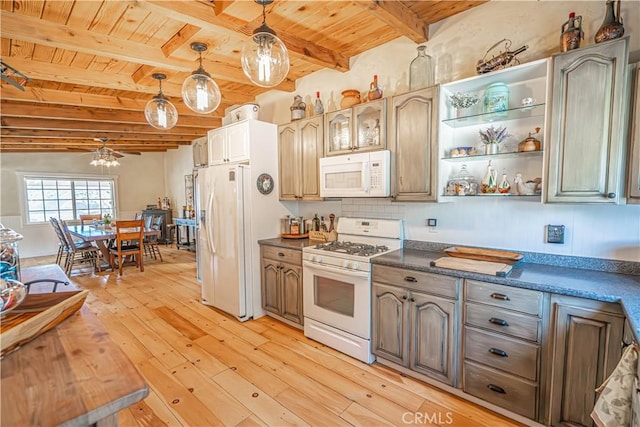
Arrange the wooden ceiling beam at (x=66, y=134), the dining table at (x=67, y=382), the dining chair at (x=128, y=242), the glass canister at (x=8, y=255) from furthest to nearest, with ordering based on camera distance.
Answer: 1. the dining chair at (x=128, y=242)
2. the wooden ceiling beam at (x=66, y=134)
3. the glass canister at (x=8, y=255)
4. the dining table at (x=67, y=382)

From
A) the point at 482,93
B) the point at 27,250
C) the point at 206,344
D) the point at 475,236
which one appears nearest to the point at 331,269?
the point at 475,236

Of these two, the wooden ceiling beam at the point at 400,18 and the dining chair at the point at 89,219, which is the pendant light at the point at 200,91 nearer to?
the wooden ceiling beam at the point at 400,18

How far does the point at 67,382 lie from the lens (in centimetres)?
84

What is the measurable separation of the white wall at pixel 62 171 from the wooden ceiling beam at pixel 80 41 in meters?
5.84

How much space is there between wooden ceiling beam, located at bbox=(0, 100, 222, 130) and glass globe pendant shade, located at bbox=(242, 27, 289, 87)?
381cm

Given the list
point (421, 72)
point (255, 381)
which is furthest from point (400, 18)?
point (255, 381)

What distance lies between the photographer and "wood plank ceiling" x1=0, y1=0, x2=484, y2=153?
83.5 inches

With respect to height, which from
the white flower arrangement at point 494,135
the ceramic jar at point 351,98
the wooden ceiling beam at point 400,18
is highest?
the wooden ceiling beam at point 400,18

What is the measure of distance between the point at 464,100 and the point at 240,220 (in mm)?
2415

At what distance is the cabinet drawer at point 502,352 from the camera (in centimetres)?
179

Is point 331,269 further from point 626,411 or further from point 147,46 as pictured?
point 147,46

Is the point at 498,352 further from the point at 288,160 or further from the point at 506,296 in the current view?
the point at 288,160

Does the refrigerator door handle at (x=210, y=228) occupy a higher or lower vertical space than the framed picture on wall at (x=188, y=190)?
lower

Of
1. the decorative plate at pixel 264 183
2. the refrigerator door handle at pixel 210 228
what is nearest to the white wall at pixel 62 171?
the refrigerator door handle at pixel 210 228
